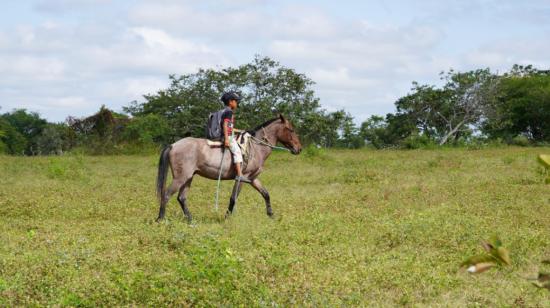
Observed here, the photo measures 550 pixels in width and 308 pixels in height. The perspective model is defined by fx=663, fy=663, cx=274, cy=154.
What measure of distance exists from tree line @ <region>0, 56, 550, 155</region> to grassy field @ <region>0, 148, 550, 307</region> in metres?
21.2

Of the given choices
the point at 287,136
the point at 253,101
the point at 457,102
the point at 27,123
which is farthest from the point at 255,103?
the point at 27,123

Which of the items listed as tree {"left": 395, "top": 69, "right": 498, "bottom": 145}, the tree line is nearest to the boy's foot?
the tree line

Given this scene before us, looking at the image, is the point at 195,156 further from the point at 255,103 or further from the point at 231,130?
the point at 255,103

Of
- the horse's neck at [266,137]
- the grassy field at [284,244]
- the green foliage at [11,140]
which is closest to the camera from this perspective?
the grassy field at [284,244]

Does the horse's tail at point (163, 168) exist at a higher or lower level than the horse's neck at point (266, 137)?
lower

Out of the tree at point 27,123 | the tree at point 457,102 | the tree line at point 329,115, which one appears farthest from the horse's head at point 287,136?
the tree at point 27,123

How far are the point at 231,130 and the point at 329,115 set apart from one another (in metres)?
30.6

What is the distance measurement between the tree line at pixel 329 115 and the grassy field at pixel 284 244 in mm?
21206

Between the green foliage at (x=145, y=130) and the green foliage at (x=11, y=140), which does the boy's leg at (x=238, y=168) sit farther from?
the green foliage at (x=11, y=140)

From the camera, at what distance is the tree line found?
132 feet

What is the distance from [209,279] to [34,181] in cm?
1511

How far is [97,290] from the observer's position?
6805 millimetres

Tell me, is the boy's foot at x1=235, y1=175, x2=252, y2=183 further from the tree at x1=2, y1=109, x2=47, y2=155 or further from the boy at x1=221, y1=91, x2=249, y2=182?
the tree at x1=2, y1=109, x2=47, y2=155

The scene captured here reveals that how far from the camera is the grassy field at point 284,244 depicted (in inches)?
273
